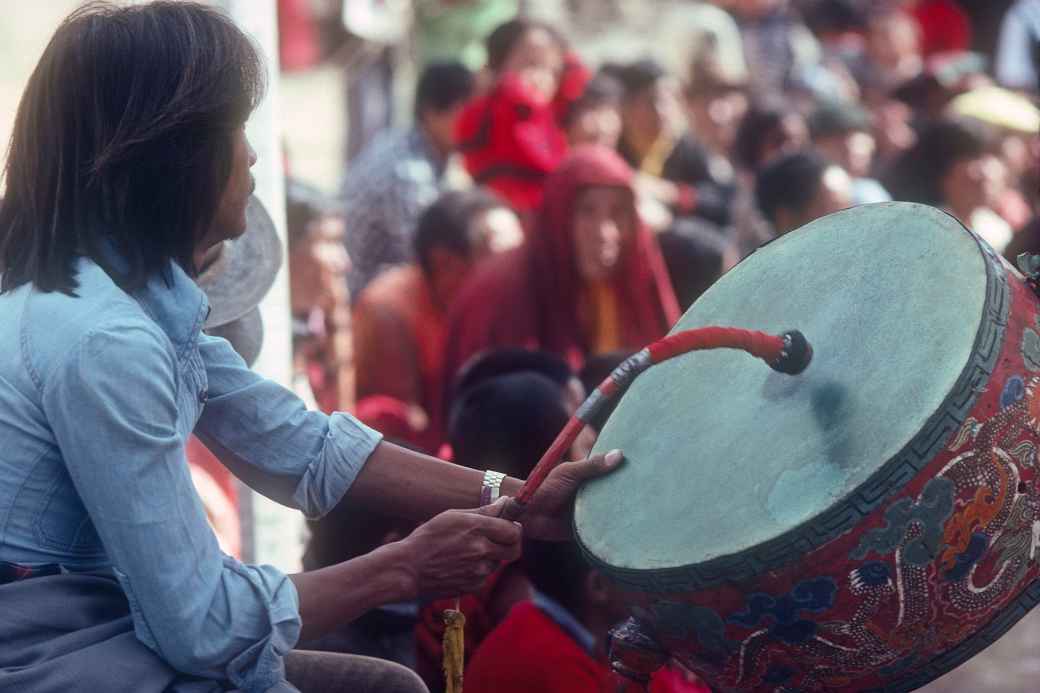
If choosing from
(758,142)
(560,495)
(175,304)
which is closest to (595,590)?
(560,495)

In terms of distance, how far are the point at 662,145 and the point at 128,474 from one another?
17.1 feet

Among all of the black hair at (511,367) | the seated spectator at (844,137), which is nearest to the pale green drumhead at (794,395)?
the black hair at (511,367)

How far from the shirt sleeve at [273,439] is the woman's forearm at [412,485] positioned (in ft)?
0.11

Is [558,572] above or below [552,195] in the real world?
below

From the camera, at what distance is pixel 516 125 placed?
19.6ft

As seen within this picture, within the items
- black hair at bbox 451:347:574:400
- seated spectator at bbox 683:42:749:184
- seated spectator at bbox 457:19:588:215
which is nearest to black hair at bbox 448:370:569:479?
black hair at bbox 451:347:574:400

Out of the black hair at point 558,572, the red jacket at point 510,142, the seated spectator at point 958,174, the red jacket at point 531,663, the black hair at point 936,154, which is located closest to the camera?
the red jacket at point 531,663

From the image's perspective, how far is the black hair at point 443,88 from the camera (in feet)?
20.2

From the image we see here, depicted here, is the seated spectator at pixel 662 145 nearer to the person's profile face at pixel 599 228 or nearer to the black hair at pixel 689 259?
the black hair at pixel 689 259

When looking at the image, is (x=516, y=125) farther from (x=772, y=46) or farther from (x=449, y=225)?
(x=772, y=46)

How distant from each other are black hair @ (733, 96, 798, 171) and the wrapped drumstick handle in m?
4.52

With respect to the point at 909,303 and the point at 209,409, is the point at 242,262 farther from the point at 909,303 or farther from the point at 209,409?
the point at 909,303

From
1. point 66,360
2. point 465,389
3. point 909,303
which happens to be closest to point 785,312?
point 909,303

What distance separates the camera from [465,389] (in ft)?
11.3
